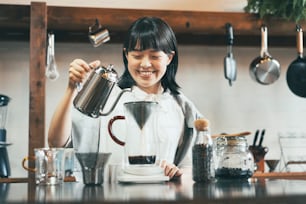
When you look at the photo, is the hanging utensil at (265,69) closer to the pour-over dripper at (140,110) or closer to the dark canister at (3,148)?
the dark canister at (3,148)

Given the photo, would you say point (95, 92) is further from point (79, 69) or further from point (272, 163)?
point (272, 163)

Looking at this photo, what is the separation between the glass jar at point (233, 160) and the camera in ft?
4.08

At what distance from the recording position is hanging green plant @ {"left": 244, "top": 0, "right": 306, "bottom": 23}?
2.51m

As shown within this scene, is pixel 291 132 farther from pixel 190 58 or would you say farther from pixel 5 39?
pixel 5 39

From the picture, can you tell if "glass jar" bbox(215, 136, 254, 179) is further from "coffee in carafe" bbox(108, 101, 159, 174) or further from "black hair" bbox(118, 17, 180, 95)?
"black hair" bbox(118, 17, 180, 95)

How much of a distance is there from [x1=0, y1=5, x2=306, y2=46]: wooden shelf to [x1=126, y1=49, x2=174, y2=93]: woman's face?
24.8 inches

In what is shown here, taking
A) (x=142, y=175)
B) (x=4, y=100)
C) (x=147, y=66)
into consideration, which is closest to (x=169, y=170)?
(x=142, y=175)

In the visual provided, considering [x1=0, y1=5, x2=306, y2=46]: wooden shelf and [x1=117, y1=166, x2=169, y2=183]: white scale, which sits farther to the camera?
[x1=0, y1=5, x2=306, y2=46]: wooden shelf

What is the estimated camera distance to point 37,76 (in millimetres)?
2238

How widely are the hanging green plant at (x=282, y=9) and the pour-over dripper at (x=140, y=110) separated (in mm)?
1518

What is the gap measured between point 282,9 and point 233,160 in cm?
152

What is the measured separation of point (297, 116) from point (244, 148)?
5.63ft

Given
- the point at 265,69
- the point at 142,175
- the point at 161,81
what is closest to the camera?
the point at 142,175

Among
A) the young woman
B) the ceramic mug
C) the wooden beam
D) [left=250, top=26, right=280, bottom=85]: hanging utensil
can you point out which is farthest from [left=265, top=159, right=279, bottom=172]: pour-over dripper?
the ceramic mug
